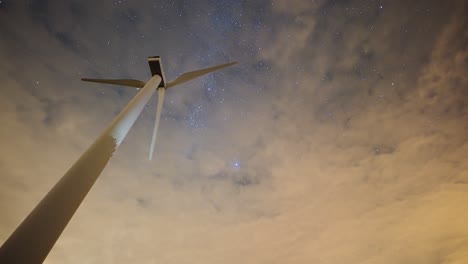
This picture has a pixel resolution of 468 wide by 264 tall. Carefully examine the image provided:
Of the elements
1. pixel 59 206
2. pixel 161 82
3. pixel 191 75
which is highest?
pixel 191 75

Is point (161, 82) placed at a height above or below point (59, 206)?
above

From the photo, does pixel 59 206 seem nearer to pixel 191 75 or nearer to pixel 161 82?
pixel 161 82

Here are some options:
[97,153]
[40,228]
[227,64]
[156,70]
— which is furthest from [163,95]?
[40,228]

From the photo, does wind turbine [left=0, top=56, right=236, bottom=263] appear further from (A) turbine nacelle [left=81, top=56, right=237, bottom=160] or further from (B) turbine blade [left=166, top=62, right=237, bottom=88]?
(B) turbine blade [left=166, top=62, right=237, bottom=88]

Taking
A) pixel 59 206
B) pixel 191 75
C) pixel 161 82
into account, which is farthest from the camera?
pixel 191 75

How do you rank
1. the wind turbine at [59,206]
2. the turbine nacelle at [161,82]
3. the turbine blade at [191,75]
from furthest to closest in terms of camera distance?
1. the turbine blade at [191,75]
2. the turbine nacelle at [161,82]
3. the wind turbine at [59,206]

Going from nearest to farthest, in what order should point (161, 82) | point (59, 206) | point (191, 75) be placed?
point (59, 206) < point (161, 82) < point (191, 75)

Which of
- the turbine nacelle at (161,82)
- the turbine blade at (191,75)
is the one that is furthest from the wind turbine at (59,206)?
the turbine blade at (191,75)

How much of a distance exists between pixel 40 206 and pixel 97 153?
1.65m

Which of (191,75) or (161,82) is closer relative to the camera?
(161,82)

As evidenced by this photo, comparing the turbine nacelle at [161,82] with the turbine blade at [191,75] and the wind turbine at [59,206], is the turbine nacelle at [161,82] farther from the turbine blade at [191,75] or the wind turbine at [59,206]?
the wind turbine at [59,206]

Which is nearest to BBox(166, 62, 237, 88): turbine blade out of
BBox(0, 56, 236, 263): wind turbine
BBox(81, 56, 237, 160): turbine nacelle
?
BBox(81, 56, 237, 160): turbine nacelle

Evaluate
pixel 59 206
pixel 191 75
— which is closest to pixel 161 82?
pixel 191 75

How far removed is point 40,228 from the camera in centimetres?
428
